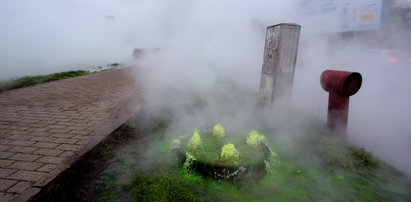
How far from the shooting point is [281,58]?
398 centimetres

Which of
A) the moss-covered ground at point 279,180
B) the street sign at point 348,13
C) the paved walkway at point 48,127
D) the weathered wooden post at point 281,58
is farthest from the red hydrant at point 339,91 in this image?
the paved walkway at point 48,127

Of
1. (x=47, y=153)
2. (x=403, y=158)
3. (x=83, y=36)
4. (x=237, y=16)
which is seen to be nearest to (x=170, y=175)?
(x=47, y=153)

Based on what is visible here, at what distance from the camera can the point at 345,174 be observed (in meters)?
2.75

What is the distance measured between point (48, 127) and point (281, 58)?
384 centimetres

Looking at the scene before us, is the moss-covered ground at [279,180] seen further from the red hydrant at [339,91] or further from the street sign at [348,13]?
the street sign at [348,13]

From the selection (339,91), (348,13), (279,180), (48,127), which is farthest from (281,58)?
(348,13)

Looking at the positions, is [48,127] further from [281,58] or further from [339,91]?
[339,91]

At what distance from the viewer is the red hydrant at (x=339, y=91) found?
10.8ft

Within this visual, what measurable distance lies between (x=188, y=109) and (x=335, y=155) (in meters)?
2.60

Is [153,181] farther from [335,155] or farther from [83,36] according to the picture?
[83,36]

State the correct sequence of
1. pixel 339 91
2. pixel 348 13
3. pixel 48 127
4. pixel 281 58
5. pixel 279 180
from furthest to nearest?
pixel 348 13 < pixel 281 58 < pixel 48 127 < pixel 339 91 < pixel 279 180

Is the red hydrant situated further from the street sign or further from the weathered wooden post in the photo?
the street sign

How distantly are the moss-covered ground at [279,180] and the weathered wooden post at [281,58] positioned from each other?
1070 millimetres

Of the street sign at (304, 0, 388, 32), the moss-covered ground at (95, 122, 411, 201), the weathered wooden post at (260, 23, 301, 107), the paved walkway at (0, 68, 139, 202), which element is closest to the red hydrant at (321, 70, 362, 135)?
the moss-covered ground at (95, 122, 411, 201)
